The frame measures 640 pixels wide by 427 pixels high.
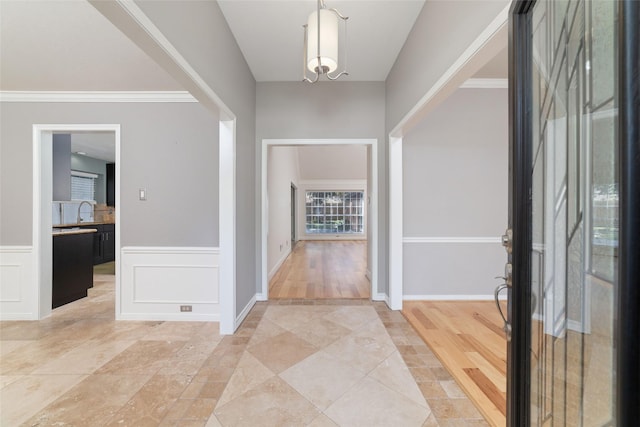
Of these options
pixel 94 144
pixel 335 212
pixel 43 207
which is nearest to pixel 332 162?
pixel 335 212

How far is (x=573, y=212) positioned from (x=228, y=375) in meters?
2.05

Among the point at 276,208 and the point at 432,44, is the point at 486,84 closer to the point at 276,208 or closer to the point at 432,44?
the point at 432,44

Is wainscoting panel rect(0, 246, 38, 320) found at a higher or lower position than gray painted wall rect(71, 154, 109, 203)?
lower

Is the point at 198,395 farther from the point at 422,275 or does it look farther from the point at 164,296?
the point at 422,275

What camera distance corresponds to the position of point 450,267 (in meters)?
3.03

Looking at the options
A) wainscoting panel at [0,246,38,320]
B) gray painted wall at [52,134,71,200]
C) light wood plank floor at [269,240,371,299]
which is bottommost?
light wood plank floor at [269,240,371,299]

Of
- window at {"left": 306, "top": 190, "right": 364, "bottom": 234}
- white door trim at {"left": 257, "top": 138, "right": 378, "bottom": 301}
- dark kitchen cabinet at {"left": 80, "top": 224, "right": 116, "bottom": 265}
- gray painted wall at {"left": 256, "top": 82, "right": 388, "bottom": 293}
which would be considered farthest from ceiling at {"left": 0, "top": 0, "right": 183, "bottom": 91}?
window at {"left": 306, "top": 190, "right": 364, "bottom": 234}

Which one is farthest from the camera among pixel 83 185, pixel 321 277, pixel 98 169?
pixel 98 169

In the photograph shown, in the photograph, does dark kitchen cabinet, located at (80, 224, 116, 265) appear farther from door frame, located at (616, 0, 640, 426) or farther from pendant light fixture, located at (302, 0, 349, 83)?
door frame, located at (616, 0, 640, 426)

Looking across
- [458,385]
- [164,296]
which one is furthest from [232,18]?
[458,385]

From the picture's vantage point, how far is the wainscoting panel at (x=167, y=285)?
2.59m

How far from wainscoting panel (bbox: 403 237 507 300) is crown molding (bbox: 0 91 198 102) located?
3.16m

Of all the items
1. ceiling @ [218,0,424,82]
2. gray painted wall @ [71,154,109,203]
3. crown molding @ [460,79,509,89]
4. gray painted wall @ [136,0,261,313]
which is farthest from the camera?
gray painted wall @ [71,154,109,203]

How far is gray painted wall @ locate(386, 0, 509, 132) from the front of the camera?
1.27 meters
